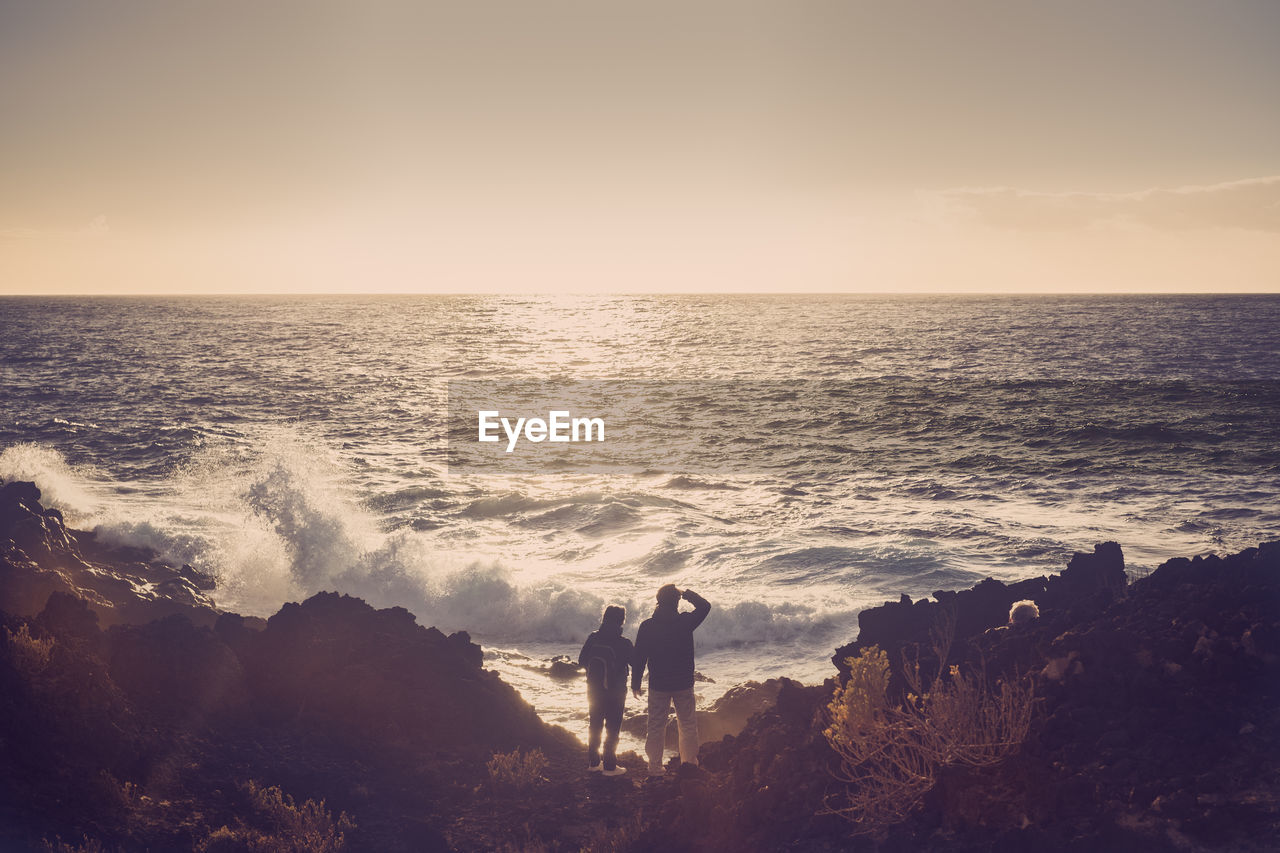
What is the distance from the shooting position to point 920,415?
3509 centimetres

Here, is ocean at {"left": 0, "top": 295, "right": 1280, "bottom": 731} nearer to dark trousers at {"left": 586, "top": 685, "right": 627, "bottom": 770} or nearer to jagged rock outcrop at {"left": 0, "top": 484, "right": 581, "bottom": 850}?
dark trousers at {"left": 586, "top": 685, "right": 627, "bottom": 770}

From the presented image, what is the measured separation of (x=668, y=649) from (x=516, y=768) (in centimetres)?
183

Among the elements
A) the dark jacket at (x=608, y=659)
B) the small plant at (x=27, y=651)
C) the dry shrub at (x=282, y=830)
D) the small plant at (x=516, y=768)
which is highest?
the small plant at (x=27, y=651)

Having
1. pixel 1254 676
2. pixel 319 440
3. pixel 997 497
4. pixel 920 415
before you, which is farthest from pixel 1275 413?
pixel 319 440

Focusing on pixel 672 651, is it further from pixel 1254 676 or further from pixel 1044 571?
pixel 1044 571

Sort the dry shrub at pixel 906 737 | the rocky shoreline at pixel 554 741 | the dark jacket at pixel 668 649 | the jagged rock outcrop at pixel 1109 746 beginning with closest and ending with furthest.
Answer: the jagged rock outcrop at pixel 1109 746 → the rocky shoreline at pixel 554 741 → the dry shrub at pixel 906 737 → the dark jacket at pixel 668 649

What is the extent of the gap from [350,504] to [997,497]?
57.9 ft

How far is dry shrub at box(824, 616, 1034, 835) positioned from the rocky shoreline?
0.12m

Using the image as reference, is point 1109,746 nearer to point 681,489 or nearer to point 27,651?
point 27,651

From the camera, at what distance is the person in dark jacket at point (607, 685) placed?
25.7ft

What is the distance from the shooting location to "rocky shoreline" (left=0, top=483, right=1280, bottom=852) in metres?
5.08

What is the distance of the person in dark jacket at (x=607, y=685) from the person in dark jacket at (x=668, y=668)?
8.4 inches

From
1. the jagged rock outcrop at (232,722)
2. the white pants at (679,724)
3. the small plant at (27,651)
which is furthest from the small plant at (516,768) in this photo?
the small plant at (27,651)

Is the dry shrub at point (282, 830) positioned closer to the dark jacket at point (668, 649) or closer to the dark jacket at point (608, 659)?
the dark jacket at point (608, 659)
